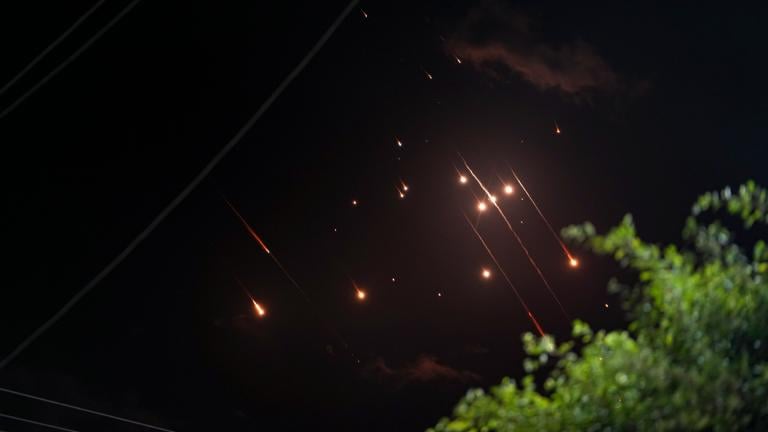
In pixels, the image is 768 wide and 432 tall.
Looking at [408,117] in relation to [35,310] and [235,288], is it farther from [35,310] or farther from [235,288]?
[35,310]

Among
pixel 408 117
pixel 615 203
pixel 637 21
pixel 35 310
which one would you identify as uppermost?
pixel 35 310

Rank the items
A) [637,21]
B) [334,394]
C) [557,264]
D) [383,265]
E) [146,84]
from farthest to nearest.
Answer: [334,394]
[383,265]
[557,264]
[146,84]
[637,21]

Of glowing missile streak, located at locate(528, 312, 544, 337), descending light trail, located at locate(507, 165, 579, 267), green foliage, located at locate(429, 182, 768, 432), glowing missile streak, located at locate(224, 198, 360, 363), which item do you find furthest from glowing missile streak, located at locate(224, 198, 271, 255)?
green foliage, located at locate(429, 182, 768, 432)

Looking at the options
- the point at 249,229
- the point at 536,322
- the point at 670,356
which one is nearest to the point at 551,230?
the point at 536,322

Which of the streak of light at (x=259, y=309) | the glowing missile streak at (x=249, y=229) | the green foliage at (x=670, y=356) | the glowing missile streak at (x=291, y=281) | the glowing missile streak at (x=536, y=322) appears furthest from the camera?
the streak of light at (x=259, y=309)

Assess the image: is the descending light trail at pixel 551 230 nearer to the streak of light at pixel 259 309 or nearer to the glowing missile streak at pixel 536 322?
the glowing missile streak at pixel 536 322

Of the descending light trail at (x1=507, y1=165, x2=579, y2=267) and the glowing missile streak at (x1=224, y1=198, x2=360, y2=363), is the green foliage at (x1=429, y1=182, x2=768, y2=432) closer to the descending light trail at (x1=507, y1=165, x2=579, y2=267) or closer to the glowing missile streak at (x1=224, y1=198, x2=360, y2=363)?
the descending light trail at (x1=507, y1=165, x2=579, y2=267)

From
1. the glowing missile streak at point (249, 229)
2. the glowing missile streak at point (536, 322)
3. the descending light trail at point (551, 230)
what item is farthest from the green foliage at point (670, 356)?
the glowing missile streak at point (249, 229)

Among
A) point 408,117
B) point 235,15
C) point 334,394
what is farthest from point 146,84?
point 334,394
